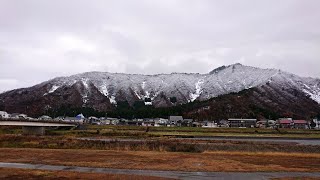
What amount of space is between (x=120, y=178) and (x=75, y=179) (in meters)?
3.99

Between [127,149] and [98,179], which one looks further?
[127,149]

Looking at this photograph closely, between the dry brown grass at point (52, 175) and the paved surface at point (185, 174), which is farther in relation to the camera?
the paved surface at point (185, 174)

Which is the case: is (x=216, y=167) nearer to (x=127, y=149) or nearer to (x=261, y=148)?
(x=127, y=149)

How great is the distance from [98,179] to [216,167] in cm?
1568

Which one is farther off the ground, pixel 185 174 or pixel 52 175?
pixel 52 175

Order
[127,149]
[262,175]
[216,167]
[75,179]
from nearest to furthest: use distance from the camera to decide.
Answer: [75,179]
[262,175]
[216,167]
[127,149]

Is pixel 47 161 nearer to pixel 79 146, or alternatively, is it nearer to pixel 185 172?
pixel 185 172

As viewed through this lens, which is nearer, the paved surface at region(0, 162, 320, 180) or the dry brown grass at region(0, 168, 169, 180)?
the dry brown grass at region(0, 168, 169, 180)

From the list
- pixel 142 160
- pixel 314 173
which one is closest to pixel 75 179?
pixel 142 160

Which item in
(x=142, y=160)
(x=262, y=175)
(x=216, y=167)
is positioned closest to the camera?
(x=262, y=175)

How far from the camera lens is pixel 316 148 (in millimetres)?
71875

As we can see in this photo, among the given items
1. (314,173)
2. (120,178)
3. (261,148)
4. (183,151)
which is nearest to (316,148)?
(261,148)

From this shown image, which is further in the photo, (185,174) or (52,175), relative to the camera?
(185,174)

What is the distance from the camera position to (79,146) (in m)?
66.4
